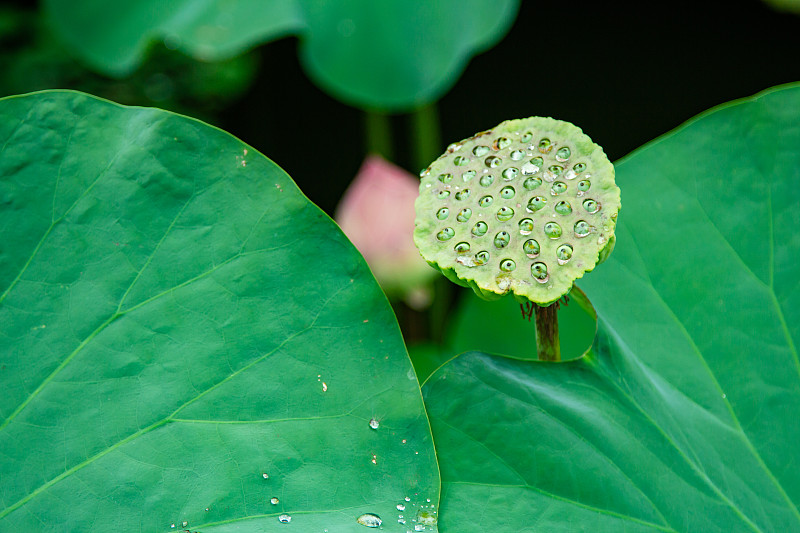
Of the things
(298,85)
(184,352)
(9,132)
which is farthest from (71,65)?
(184,352)

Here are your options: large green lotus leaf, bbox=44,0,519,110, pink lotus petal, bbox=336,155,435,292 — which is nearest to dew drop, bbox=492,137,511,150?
pink lotus petal, bbox=336,155,435,292

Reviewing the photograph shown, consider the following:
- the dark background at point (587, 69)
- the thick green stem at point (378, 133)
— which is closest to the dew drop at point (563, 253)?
the thick green stem at point (378, 133)

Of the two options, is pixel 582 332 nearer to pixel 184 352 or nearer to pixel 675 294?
pixel 675 294

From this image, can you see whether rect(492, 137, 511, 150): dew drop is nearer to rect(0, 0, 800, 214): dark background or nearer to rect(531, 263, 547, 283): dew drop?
rect(531, 263, 547, 283): dew drop

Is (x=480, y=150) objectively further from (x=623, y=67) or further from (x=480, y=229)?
(x=623, y=67)

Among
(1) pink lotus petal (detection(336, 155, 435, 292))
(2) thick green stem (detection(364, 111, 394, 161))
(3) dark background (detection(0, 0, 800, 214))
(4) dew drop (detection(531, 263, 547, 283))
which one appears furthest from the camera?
(3) dark background (detection(0, 0, 800, 214))
